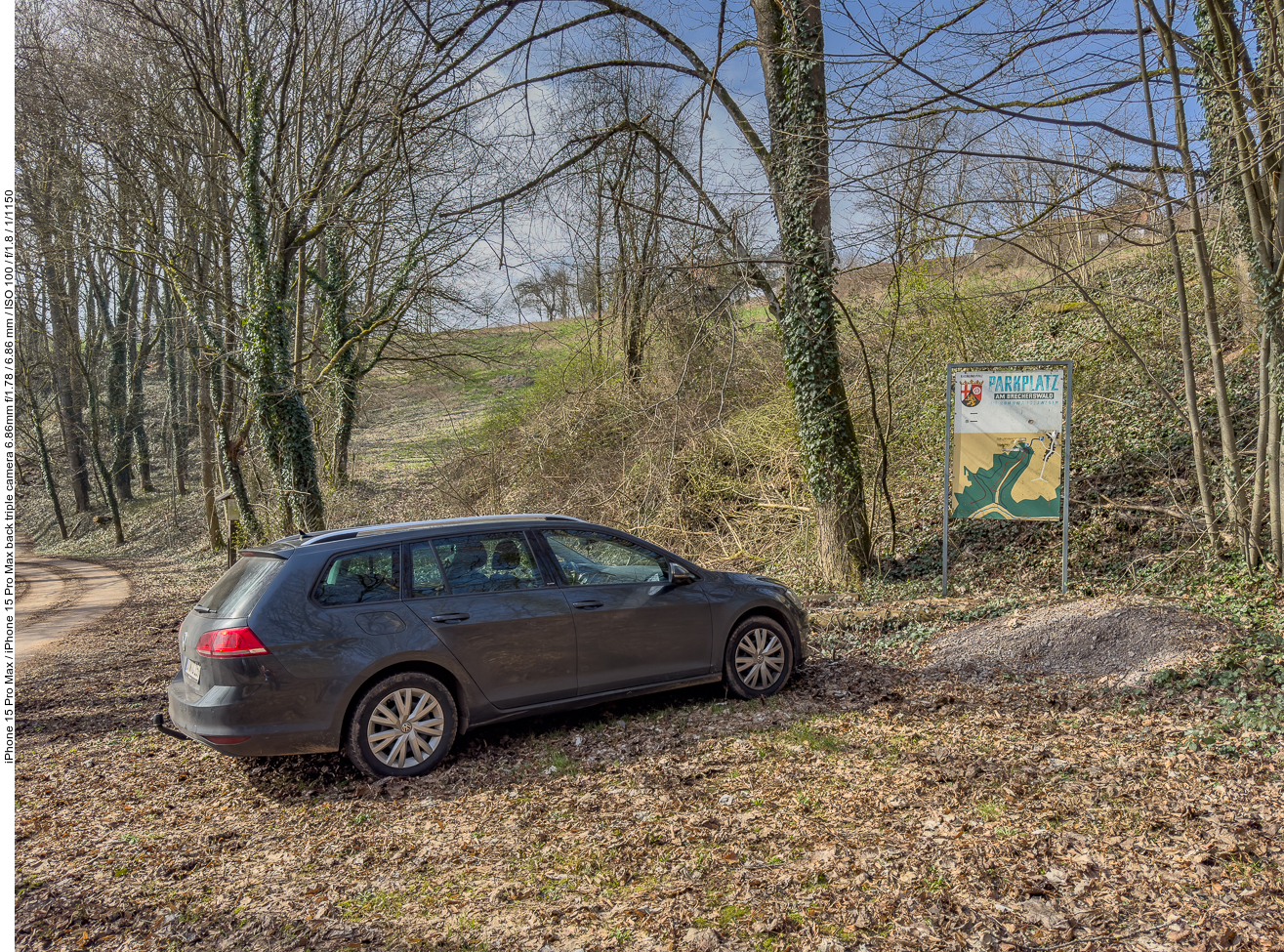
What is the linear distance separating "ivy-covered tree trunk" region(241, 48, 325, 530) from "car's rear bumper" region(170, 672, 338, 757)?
442 inches

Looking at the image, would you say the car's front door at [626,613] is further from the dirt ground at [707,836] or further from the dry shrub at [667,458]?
the dry shrub at [667,458]

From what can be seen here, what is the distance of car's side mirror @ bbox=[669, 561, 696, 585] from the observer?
6.21 m

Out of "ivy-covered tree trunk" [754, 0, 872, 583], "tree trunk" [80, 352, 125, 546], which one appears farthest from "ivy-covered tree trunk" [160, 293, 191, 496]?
"ivy-covered tree trunk" [754, 0, 872, 583]

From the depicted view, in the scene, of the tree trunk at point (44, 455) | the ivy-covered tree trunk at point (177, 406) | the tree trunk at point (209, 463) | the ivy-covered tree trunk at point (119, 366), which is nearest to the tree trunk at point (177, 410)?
the ivy-covered tree trunk at point (177, 406)

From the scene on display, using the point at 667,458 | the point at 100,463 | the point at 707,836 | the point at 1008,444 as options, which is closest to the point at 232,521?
the point at 667,458

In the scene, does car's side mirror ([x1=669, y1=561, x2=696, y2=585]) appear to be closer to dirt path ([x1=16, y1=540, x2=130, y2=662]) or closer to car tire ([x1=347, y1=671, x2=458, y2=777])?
car tire ([x1=347, y1=671, x2=458, y2=777])

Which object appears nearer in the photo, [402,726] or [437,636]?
[402,726]

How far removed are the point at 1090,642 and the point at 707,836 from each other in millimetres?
4248

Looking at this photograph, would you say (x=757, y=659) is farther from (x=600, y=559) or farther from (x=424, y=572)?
(x=424, y=572)

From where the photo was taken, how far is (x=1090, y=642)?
6.69 m

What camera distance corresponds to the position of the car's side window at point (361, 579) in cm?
511

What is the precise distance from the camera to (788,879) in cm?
359

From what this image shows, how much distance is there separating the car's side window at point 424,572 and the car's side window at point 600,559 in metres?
0.86

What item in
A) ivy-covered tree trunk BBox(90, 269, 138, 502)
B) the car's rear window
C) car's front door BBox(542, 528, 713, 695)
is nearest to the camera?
the car's rear window
